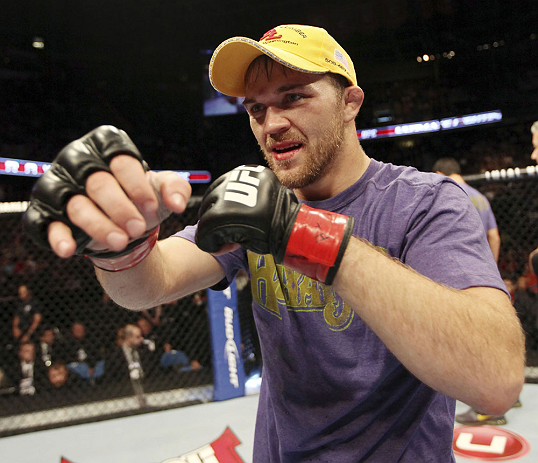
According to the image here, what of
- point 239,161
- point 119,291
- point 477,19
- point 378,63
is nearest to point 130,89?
point 239,161

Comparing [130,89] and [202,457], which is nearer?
[202,457]

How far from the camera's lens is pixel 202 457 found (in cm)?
237

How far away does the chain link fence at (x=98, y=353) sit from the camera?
3297mm

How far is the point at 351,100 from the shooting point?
4.13 feet

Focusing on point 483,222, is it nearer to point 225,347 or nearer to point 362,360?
point 225,347

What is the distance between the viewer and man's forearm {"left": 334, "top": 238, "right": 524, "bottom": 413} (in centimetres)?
69

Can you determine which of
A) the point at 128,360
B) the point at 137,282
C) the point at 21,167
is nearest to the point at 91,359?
the point at 128,360

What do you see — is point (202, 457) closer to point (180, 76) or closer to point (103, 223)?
point (103, 223)

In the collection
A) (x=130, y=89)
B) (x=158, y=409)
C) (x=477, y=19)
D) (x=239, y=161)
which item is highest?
(x=477, y=19)

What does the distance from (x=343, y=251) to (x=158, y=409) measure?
9.47 feet

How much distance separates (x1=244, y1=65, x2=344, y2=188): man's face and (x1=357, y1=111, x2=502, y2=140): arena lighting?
426 inches

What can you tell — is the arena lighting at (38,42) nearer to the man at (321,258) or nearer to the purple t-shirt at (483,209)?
the purple t-shirt at (483,209)

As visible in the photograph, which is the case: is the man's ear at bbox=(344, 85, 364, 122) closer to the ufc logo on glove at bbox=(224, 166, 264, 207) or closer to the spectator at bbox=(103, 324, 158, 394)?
the ufc logo on glove at bbox=(224, 166, 264, 207)

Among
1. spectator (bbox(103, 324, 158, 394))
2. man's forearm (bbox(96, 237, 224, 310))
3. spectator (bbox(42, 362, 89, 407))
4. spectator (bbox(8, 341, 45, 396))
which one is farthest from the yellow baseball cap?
spectator (bbox(8, 341, 45, 396))
